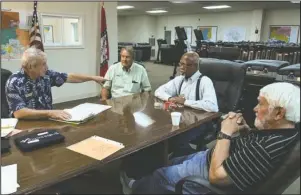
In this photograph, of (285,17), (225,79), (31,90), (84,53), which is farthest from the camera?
(84,53)

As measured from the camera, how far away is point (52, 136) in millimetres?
1310

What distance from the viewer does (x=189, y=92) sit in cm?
220

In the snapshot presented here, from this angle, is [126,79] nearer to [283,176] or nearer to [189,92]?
[189,92]

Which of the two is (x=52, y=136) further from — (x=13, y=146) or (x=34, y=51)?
(x=34, y=51)

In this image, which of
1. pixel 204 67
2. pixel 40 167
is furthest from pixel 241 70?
pixel 40 167

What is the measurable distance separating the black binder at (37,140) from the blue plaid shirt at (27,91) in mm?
466

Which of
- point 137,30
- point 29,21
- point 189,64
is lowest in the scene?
point 189,64

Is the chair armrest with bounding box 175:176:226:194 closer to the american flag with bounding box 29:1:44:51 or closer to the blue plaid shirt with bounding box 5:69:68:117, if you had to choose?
the blue plaid shirt with bounding box 5:69:68:117

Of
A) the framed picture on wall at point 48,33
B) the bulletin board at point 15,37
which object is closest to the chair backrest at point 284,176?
the bulletin board at point 15,37

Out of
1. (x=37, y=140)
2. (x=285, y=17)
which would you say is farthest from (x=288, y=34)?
(x=37, y=140)

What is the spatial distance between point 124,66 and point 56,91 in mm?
2204

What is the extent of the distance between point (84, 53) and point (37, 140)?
12.6 feet

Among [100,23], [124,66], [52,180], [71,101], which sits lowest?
[71,101]

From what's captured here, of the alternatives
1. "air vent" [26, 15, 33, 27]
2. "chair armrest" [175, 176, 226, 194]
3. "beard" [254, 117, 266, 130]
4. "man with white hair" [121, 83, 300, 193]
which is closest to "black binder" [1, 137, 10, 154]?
"man with white hair" [121, 83, 300, 193]
